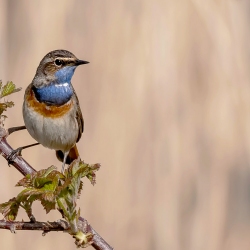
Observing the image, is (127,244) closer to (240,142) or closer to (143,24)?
(240,142)

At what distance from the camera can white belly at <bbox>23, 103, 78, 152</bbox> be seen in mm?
3445

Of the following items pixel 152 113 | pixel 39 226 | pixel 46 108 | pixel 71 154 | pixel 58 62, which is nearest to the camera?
pixel 39 226

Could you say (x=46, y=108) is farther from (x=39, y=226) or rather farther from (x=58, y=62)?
(x=39, y=226)

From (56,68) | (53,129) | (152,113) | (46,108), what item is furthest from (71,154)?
(152,113)

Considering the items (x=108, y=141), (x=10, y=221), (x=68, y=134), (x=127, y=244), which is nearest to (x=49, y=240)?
(x=127, y=244)

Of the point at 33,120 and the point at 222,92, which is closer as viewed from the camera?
the point at 33,120

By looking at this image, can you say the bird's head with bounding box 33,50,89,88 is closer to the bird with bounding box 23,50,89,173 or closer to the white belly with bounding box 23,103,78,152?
the bird with bounding box 23,50,89,173

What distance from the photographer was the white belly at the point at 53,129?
3.45m

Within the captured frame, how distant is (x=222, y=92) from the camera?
4613 mm

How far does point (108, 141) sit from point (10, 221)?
9.04 feet

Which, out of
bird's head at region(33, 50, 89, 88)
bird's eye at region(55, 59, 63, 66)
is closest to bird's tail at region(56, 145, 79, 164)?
bird's head at region(33, 50, 89, 88)

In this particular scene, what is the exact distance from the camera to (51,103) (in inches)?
137

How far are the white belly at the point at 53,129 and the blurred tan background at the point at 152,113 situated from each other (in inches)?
27.7

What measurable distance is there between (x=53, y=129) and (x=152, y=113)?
1150 millimetres
